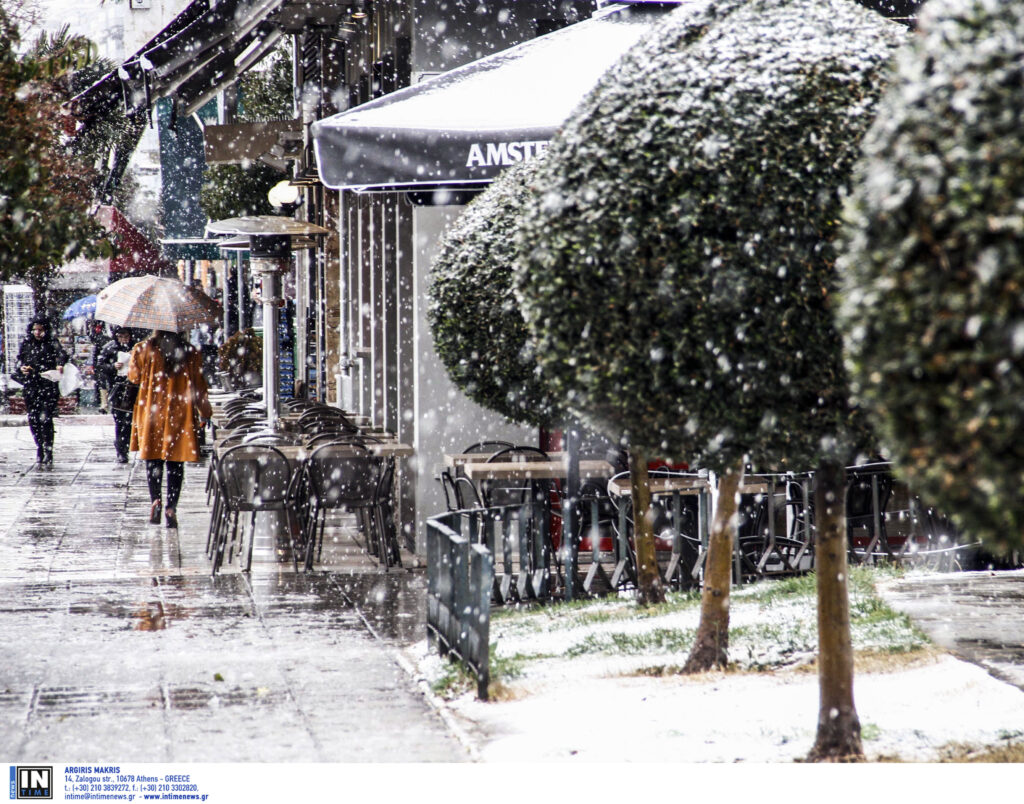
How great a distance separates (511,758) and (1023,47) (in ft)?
10.8

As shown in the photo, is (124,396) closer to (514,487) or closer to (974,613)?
(514,487)

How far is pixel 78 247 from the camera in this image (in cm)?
696

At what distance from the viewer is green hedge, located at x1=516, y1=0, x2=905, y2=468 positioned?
4.51 meters

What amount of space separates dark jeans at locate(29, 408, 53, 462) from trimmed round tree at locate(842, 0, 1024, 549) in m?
14.8

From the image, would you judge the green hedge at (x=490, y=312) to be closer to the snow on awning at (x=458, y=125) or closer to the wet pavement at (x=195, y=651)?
the snow on awning at (x=458, y=125)

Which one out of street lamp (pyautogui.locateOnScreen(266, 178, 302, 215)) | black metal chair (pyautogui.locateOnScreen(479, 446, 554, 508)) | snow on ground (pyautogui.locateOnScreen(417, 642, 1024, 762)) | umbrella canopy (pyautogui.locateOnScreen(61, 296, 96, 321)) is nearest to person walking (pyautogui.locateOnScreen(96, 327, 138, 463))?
street lamp (pyautogui.locateOnScreen(266, 178, 302, 215))

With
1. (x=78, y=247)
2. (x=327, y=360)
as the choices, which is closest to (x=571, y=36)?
(x=78, y=247)

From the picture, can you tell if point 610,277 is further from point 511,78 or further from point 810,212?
point 511,78

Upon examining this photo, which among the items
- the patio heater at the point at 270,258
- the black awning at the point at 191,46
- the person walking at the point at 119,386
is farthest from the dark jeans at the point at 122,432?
the patio heater at the point at 270,258

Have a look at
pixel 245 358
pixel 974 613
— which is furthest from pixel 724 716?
pixel 245 358

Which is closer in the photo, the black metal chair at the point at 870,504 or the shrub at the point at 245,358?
the black metal chair at the point at 870,504

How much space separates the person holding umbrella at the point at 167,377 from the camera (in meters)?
11.2

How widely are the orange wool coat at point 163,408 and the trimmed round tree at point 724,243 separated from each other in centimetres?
687

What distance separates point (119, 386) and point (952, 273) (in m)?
14.5
